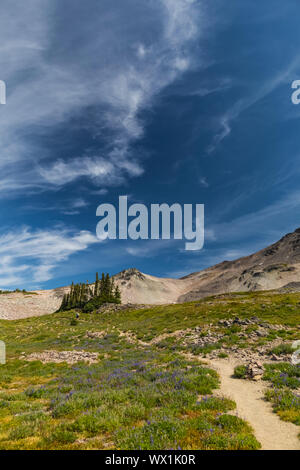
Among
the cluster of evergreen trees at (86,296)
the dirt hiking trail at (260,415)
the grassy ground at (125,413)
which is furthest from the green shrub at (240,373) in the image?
the cluster of evergreen trees at (86,296)

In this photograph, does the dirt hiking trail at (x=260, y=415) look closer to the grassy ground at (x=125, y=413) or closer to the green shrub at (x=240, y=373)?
the green shrub at (x=240, y=373)

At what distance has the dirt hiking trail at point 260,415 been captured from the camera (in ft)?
21.5

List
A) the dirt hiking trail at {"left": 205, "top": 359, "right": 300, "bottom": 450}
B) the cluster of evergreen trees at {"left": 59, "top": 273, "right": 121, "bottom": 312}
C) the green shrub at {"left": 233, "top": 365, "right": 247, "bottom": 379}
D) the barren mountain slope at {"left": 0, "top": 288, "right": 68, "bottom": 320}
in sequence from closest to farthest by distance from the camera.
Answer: the dirt hiking trail at {"left": 205, "top": 359, "right": 300, "bottom": 450} → the green shrub at {"left": 233, "top": 365, "right": 247, "bottom": 379} → the barren mountain slope at {"left": 0, "top": 288, "right": 68, "bottom": 320} → the cluster of evergreen trees at {"left": 59, "top": 273, "right": 121, "bottom": 312}

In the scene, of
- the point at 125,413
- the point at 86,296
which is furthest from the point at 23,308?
the point at 125,413

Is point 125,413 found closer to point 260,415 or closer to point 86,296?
point 260,415

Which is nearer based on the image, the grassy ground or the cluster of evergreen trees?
the grassy ground

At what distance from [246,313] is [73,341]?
2601 centimetres

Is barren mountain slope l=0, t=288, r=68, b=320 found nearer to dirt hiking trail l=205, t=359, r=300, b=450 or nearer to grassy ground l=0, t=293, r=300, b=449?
grassy ground l=0, t=293, r=300, b=449

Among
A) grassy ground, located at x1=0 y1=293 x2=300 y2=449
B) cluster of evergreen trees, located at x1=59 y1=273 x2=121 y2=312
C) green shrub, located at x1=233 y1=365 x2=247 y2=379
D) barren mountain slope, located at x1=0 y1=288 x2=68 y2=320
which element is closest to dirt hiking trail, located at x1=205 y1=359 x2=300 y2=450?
green shrub, located at x1=233 y1=365 x2=247 y2=379

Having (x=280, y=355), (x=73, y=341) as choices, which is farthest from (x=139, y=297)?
(x=280, y=355)

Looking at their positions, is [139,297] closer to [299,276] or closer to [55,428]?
[299,276]

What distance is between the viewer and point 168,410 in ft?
27.3

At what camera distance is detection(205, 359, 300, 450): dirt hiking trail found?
6545 mm
